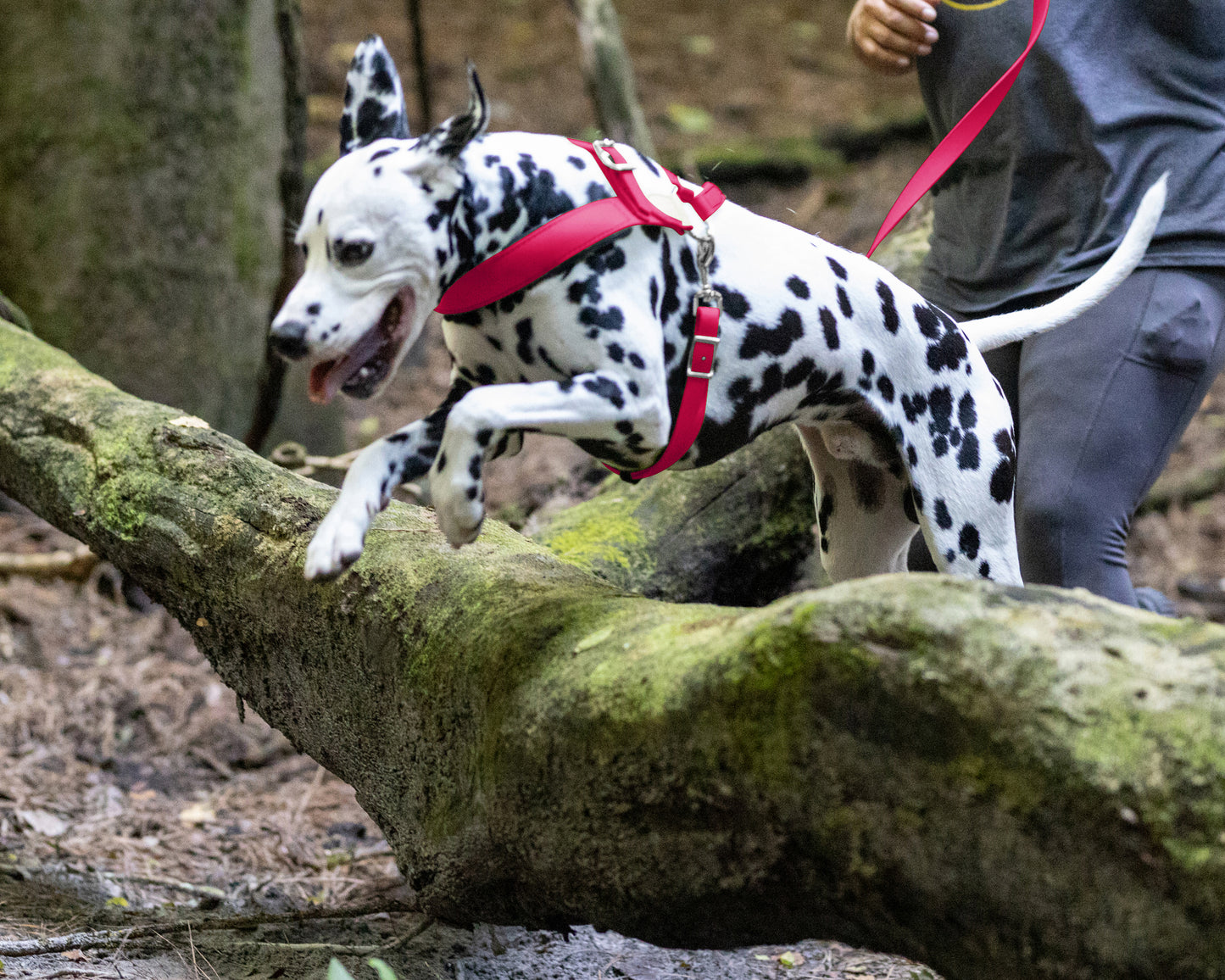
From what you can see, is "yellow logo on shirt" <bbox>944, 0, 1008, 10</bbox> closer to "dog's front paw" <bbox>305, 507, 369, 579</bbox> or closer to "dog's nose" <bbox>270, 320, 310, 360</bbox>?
"dog's nose" <bbox>270, 320, 310, 360</bbox>

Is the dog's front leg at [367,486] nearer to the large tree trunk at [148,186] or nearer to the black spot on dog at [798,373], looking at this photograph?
the black spot on dog at [798,373]

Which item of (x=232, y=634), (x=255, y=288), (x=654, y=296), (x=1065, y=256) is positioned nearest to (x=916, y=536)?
(x=1065, y=256)

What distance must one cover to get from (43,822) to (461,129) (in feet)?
9.39

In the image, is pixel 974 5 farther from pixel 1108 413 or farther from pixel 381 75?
pixel 381 75

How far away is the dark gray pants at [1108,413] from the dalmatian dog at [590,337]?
27 centimetres

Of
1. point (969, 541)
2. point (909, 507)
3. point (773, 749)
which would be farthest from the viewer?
point (909, 507)

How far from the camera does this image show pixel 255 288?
512 centimetres

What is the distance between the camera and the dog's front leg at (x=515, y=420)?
1.85m

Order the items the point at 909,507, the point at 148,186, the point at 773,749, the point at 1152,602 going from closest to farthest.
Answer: the point at 773,749
the point at 909,507
the point at 1152,602
the point at 148,186

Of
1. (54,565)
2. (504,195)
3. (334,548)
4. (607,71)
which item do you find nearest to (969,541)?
(504,195)

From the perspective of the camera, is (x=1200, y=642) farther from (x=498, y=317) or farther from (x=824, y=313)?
(x=498, y=317)

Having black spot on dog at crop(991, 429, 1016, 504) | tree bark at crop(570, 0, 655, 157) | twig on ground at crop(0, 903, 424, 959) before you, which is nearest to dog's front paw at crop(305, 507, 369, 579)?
twig on ground at crop(0, 903, 424, 959)

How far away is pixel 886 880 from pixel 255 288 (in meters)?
4.37

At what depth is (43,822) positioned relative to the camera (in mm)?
3523
